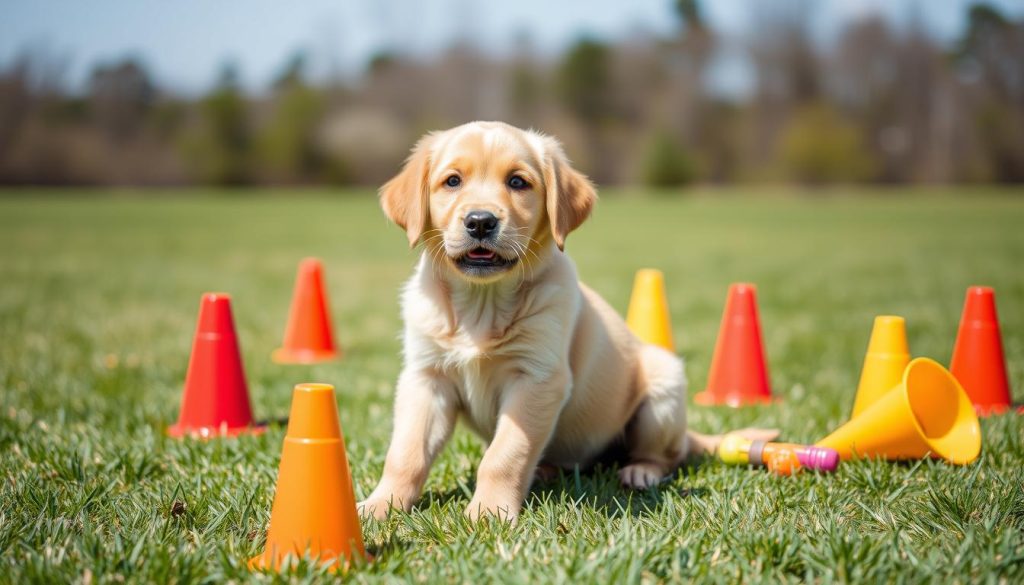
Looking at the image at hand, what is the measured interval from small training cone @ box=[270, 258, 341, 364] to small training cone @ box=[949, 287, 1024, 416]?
406 centimetres

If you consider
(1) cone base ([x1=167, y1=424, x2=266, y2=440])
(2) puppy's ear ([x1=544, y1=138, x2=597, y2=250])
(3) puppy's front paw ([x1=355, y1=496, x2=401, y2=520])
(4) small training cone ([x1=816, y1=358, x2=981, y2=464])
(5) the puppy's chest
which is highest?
(2) puppy's ear ([x1=544, y1=138, x2=597, y2=250])

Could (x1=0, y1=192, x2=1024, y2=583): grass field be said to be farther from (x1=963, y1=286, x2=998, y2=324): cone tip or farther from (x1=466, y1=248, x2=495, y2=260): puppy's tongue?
(x1=466, y1=248, x2=495, y2=260): puppy's tongue

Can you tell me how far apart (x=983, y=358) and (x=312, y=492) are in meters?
3.50

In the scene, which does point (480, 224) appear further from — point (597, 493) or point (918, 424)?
point (918, 424)

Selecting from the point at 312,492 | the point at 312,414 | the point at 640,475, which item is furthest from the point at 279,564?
the point at 640,475

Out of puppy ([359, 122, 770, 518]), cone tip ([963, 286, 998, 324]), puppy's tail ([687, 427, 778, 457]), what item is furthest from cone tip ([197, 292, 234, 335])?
cone tip ([963, 286, 998, 324])

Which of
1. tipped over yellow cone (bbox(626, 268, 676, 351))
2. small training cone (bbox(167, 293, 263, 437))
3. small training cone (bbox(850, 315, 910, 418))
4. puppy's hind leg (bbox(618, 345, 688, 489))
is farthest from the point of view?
tipped over yellow cone (bbox(626, 268, 676, 351))

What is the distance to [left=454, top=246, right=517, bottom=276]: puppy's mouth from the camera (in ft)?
9.55

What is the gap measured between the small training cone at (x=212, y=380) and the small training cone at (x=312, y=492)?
5.73 feet

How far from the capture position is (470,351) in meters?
2.91

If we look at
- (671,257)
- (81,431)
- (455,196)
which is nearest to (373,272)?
(671,257)

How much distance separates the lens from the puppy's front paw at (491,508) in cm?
268

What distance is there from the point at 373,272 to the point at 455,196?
9.54 meters

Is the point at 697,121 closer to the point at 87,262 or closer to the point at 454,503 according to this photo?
the point at 87,262
